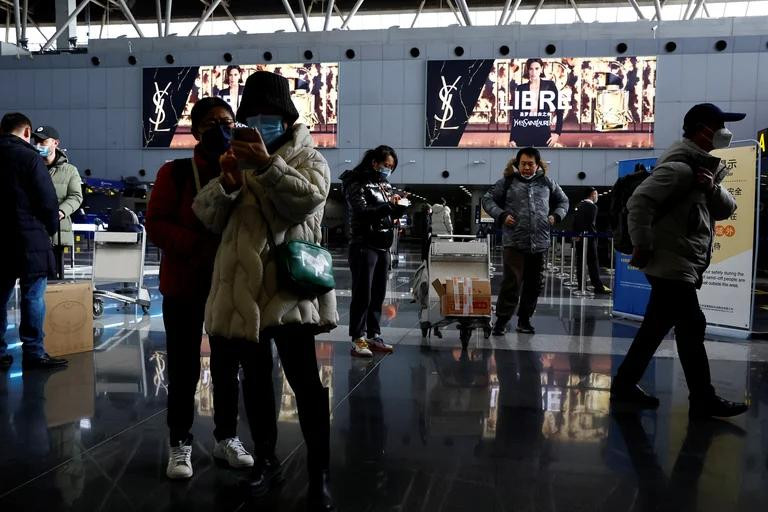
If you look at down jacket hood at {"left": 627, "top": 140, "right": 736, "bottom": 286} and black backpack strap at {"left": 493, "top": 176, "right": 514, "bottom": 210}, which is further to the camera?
black backpack strap at {"left": 493, "top": 176, "right": 514, "bottom": 210}

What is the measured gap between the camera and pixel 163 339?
592cm

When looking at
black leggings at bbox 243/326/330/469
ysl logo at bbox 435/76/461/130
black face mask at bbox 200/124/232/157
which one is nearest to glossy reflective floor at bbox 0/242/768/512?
black leggings at bbox 243/326/330/469

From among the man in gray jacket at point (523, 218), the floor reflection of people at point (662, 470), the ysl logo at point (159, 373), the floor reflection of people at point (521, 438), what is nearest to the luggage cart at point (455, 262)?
the man in gray jacket at point (523, 218)

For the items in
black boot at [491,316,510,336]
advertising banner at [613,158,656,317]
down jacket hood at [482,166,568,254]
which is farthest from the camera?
advertising banner at [613,158,656,317]

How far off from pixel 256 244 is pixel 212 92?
26.7m

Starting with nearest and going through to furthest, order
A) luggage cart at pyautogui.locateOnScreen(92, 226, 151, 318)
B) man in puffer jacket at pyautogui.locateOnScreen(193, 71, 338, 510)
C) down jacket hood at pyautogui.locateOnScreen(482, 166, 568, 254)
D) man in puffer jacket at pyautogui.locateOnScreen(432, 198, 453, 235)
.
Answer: man in puffer jacket at pyautogui.locateOnScreen(193, 71, 338, 510) < down jacket hood at pyautogui.locateOnScreen(482, 166, 568, 254) < luggage cart at pyautogui.locateOnScreen(92, 226, 151, 318) < man in puffer jacket at pyautogui.locateOnScreen(432, 198, 453, 235)

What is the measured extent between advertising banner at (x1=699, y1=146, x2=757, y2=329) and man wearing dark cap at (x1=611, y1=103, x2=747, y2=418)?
2.83 metres

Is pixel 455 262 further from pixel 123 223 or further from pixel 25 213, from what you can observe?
pixel 123 223

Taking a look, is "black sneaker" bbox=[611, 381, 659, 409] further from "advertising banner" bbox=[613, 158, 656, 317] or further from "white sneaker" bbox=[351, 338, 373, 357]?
"advertising banner" bbox=[613, 158, 656, 317]

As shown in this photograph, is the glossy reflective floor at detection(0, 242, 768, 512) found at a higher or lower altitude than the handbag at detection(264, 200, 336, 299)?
lower

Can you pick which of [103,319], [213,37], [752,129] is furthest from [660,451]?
[213,37]

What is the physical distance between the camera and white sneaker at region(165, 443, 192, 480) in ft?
8.60

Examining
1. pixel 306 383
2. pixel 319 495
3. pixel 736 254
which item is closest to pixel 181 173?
pixel 306 383

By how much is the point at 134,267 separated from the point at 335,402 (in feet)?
16.4
